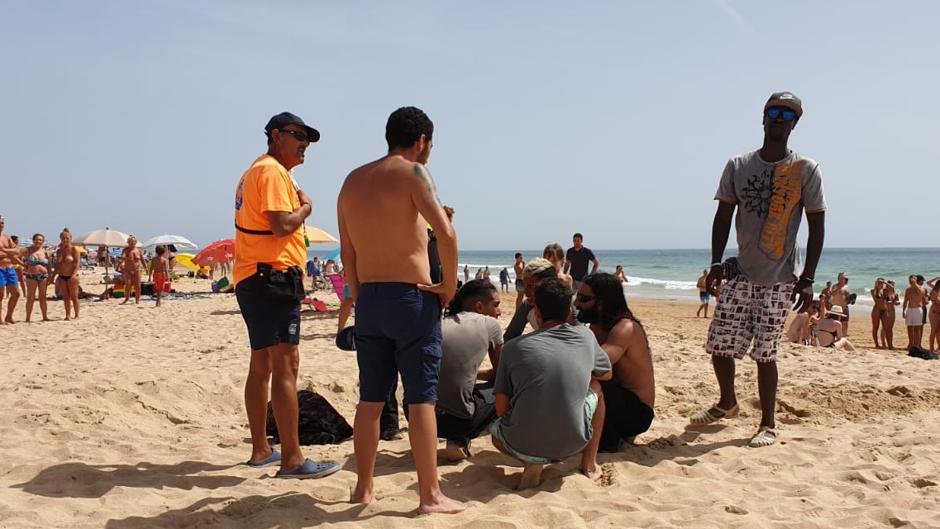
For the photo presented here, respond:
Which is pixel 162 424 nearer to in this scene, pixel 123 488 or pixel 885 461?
pixel 123 488

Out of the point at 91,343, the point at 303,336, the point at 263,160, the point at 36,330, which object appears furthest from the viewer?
the point at 36,330

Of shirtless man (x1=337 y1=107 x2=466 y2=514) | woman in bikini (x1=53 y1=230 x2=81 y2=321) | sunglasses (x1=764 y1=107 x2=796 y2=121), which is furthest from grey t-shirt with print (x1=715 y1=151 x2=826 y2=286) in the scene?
woman in bikini (x1=53 y1=230 x2=81 y2=321)

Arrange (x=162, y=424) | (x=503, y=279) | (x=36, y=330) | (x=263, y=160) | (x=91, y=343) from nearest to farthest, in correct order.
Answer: (x=263, y=160)
(x=162, y=424)
(x=91, y=343)
(x=36, y=330)
(x=503, y=279)

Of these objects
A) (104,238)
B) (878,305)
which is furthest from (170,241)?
(878,305)

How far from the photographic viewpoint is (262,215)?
10.9ft

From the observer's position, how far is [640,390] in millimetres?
3898

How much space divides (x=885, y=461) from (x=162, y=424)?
14.3 ft

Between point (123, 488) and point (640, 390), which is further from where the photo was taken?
point (640, 390)

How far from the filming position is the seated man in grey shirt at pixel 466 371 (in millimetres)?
3734

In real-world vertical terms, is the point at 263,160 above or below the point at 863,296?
above

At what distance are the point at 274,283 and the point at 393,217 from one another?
81 centimetres

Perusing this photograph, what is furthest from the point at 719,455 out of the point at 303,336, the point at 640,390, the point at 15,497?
the point at 303,336

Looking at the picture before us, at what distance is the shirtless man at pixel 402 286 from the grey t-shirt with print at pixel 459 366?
819mm

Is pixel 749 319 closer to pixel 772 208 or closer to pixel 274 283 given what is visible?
pixel 772 208
